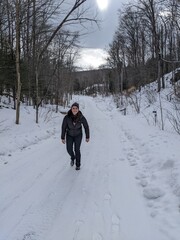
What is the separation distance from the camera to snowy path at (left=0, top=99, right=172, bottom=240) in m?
4.20

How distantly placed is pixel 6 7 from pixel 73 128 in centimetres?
1215

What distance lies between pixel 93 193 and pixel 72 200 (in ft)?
1.79

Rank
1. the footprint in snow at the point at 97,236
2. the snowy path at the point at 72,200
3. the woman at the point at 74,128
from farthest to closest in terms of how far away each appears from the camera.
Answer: the woman at the point at 74,128, the snowy path at the point at 72,200, the footprint in snow at the point at 97,236

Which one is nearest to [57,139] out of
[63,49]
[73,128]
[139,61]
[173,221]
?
[73,128]

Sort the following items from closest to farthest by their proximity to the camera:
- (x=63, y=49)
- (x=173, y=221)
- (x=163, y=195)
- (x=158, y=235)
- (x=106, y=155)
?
(x=158, y=235) < (x=173, y=221) < (x=163, y=195) < (x=106, y=155) < (x=63, y=49)

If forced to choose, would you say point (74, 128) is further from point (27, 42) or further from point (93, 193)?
point (27, 42)

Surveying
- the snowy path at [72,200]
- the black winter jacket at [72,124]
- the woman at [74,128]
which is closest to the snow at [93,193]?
the snowy path at [72,200]

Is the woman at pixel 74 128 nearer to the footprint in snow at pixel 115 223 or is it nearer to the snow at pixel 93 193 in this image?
the snow at pixel 93 193

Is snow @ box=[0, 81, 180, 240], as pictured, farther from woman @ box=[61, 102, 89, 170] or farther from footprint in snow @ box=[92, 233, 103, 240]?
woman @ box=[61, 102, 89, 170]

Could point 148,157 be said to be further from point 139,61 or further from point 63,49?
point 139,61

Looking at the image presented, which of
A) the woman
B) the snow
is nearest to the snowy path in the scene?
the snow

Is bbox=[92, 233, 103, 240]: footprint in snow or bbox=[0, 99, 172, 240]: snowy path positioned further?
bbox=[0, 99, 172, 240]: snowy path

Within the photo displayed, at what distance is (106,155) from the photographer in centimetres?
946

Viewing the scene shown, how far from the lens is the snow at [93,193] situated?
4254 mm
